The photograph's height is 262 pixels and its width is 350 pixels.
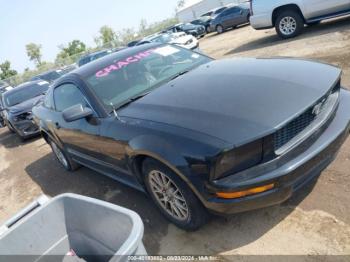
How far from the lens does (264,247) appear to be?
8.98 ft

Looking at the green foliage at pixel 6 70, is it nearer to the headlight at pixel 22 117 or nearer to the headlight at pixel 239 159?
the headlight at pixel 22 117

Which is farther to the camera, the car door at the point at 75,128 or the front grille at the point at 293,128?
the car door at the point at 75,128

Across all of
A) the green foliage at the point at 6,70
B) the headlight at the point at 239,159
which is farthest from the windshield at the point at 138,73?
the green foliage at the point at 6,70

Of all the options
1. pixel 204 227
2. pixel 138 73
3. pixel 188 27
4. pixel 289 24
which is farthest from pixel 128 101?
pixel 188 27

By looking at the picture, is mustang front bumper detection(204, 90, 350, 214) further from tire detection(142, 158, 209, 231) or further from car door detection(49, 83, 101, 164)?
car door detection(49, 83, 101, 164)

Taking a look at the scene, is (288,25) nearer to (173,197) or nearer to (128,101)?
(128,101)

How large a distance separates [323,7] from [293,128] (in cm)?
794

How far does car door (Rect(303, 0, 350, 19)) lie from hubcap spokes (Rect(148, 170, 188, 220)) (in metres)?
7.98

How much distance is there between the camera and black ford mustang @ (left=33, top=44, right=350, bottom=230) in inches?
97.4

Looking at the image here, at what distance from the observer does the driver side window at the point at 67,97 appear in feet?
13.6

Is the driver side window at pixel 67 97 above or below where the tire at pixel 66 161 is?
above

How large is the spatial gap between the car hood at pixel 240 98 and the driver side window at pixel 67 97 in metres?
0.89

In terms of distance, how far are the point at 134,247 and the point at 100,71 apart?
297cm

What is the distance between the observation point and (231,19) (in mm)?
22625
